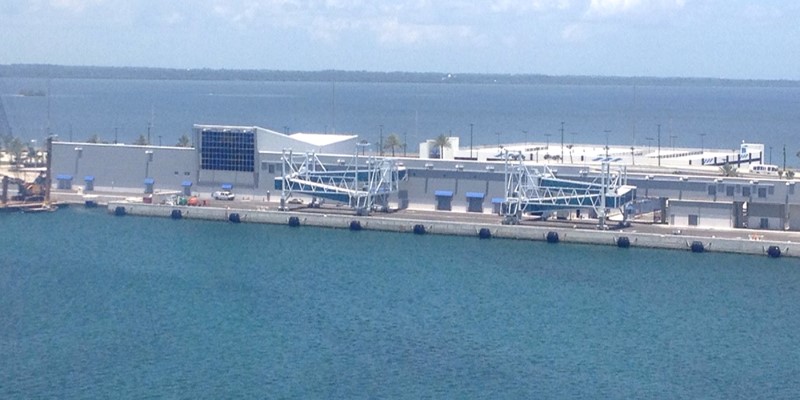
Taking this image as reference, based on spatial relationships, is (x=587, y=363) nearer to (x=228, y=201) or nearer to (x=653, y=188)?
(x=653, y=188)

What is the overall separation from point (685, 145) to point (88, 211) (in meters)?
32.4

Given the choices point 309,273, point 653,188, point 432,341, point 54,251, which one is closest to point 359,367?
point 432,341

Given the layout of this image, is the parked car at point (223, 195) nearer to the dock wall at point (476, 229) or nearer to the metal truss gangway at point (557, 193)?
the dock wall at point (476, 229)

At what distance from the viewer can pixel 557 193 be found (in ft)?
94.9

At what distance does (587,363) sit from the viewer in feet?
59.0

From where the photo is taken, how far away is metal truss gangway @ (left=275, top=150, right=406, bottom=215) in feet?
99.0

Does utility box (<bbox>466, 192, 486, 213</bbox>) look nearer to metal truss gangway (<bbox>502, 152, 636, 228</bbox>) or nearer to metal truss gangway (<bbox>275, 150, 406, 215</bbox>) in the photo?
metal truss gangway (<bbox>502, 152, 636, 228</bbox>)

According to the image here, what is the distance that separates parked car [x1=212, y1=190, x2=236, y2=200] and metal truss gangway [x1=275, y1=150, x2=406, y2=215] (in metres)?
1.55

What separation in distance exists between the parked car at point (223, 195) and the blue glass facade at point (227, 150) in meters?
0.56

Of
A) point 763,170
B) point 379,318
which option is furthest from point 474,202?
point 379,318

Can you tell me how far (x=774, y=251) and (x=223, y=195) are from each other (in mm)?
13123

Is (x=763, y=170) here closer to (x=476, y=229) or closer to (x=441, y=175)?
(x=441, y=175)

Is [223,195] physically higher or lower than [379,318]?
higher

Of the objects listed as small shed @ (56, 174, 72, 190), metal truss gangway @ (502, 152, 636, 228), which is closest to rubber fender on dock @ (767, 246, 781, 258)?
metal truss gangway @ (502, 152, 636, 228)
